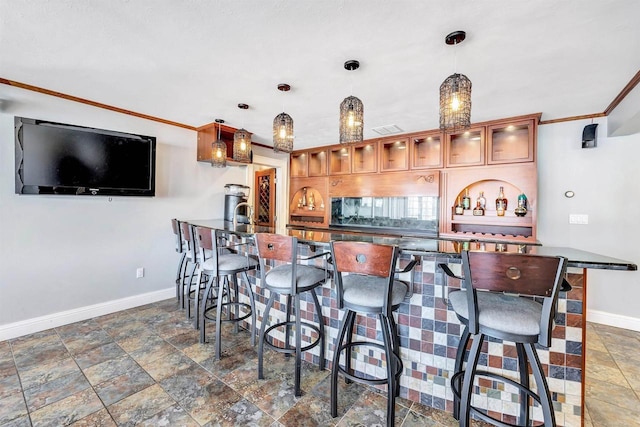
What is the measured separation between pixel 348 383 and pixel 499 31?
2473 mm

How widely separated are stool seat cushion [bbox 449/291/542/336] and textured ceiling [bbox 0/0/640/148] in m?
1.56

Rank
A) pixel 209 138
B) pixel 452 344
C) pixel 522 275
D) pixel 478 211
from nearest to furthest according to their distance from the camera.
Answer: pixel 522 275
pixel 452 344
pixel 478 211
pixel 209 138

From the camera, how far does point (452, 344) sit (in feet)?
5.35

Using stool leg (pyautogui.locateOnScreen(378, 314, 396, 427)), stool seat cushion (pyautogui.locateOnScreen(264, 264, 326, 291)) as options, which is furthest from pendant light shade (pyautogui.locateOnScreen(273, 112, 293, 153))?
stool leg (pyautogui.locateOnScreen(378, 314, 396, 427))

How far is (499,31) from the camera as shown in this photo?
65.6 inches

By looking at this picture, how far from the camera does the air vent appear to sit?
3.66m

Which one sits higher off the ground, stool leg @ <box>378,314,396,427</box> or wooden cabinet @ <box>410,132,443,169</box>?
wooden cabinet @ <box>410,132,443,169</box>

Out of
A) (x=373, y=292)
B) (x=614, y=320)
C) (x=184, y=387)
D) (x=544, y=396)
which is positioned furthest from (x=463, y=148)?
(x=184, y=387)

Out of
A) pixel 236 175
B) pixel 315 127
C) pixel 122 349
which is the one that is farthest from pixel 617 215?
pixel 122 349

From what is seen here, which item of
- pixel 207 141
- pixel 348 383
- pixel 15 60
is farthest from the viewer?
pixel 207 141

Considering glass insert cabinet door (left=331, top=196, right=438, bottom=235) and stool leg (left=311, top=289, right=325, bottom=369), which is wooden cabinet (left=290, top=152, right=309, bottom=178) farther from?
stool leg (left=311, top=289, right=325, bottom=369)

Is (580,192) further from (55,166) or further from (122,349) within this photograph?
(55,166)

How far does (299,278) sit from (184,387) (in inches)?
42.4

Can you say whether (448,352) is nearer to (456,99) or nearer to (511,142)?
(456,99)
